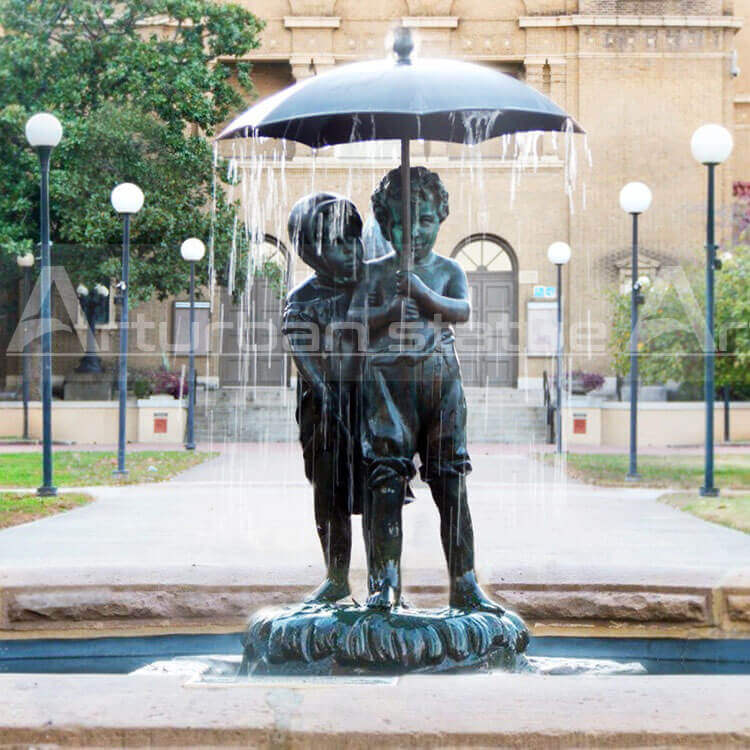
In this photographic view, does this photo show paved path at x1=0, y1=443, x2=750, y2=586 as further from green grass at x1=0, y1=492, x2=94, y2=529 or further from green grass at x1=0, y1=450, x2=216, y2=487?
green grass at x1=0, y1=450, x2=216, y2=487

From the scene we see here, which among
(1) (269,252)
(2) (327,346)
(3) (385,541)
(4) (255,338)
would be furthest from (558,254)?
(3) (385,541)

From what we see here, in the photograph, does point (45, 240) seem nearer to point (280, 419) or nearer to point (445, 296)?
point (445, 296)

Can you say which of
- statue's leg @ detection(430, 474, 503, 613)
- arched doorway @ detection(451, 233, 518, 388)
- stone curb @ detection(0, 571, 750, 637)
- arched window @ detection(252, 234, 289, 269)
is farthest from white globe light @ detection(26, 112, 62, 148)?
arched doorway @ detection(451, 233, 518, 388)

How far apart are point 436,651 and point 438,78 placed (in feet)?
7.63

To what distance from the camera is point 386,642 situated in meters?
5.11

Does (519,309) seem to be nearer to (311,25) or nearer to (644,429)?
(644,429)

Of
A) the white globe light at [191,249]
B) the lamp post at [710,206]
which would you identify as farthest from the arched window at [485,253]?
the lamp post at [710,206]

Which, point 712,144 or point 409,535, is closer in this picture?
point 409,535

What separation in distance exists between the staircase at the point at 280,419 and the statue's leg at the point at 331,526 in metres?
22.0

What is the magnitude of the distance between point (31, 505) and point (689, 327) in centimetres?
1529

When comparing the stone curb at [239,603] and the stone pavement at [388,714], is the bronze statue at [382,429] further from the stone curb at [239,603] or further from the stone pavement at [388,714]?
the stone pavement at [388,714]

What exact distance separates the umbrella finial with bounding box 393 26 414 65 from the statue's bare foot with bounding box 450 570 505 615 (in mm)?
2228

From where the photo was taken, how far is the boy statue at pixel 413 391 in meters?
5.21

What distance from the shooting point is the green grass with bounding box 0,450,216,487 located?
1742 cm
